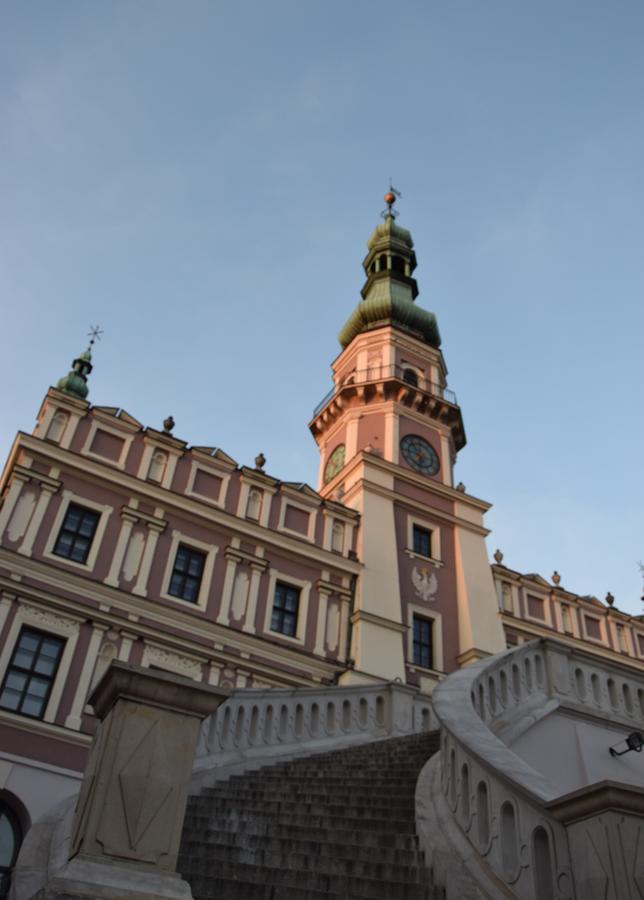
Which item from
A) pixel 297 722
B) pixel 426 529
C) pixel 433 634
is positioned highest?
pixel 426 529

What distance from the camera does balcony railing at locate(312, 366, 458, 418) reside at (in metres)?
33.8

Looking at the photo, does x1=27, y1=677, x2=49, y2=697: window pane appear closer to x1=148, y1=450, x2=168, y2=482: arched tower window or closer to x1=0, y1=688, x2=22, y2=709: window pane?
x1=0, y1=688, x2=22, y2=709: window pane

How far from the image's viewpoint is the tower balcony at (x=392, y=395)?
109 ft

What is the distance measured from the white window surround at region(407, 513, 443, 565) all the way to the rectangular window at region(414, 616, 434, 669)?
2.43 m

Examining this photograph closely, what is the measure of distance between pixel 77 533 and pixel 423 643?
39.1ft

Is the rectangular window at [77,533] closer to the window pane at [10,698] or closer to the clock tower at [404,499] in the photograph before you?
the window pane at [10,698]

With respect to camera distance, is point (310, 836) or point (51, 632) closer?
point (310, 836)

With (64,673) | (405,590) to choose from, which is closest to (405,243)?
(405,590)

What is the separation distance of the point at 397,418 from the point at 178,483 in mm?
11277

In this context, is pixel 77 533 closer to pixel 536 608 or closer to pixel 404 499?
pixel 404 499

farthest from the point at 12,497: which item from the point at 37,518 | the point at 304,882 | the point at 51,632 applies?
the point at 304,882

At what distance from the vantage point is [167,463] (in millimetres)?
24719

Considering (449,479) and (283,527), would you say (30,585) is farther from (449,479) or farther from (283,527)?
(449,479)

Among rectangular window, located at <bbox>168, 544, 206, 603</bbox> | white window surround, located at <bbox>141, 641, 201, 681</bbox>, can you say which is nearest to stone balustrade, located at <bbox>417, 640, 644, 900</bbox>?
white window surround, located at <bbox>141, 641, 201, 681</bbox>
